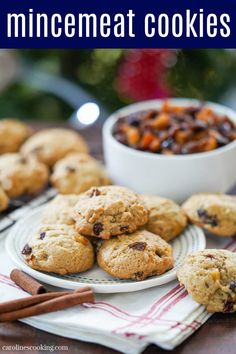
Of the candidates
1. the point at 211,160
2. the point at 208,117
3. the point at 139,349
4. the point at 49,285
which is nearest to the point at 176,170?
the point at 211,160

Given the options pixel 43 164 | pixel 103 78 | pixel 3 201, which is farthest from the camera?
pixel 103 78

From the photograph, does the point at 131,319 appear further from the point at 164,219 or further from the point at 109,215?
the point at 164,219

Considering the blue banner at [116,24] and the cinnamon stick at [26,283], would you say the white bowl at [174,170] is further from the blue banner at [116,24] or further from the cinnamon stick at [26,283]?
the cinnamon stick at [26,283]

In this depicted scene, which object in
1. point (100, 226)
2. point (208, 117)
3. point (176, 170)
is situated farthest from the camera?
point (208, 117)

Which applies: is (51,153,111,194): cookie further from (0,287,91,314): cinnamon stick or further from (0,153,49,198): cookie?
(0,287,91,314): cinnamon stick

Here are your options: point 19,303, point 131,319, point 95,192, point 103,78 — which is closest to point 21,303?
point 19,303

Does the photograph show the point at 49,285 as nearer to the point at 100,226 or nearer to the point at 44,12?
the point at 100,226

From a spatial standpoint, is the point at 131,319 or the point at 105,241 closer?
the point at 131,319
